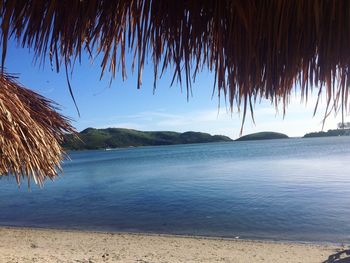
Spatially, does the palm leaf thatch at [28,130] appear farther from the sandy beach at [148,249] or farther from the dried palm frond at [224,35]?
the sandy beach at [148,249]

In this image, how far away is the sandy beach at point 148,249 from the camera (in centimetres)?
901

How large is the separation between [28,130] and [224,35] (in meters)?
3.09

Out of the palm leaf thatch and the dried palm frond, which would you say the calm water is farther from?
the dried palm frond

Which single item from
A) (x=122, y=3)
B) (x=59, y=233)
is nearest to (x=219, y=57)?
(x=122, y=3)

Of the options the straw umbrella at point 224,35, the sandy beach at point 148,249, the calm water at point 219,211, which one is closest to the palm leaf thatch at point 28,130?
the straw umbrella at point 224,35

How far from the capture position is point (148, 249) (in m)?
10.4

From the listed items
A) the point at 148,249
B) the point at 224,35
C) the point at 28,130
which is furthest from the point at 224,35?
the point at 148,249

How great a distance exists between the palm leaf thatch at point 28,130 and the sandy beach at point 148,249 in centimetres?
426

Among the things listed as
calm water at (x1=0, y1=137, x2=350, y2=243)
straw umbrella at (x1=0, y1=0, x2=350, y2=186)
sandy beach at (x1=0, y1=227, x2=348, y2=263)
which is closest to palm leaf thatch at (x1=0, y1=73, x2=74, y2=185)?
straw umbrella at (x1=0, y1=0, x2=350, y2=186)

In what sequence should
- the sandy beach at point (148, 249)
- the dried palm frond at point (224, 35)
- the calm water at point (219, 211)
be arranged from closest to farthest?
the dried palm frond at point (224, 35)
the sandy beach at point (148, 249)
the calm water at point (219, 211)

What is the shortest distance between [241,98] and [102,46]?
0.68 meters

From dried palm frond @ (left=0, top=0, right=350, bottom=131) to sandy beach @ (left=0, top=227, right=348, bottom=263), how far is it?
25.6 ft

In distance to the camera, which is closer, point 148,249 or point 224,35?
point 224,35

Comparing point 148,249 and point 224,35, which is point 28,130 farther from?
point 148,249
